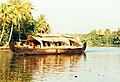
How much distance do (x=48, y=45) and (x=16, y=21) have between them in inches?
938

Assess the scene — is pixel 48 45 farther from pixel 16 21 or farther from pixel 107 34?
pixel 107 34

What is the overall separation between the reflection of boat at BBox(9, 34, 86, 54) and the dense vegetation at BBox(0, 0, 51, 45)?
60.2ft

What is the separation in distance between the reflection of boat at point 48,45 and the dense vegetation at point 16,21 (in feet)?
60.2

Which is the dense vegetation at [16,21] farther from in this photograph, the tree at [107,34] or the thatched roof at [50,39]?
the tree at [107,34]

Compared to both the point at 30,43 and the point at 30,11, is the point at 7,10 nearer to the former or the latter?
the point at 30,11

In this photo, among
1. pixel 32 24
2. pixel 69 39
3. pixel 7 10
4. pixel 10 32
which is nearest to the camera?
pixel 69 39

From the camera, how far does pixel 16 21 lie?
7456 centimetres

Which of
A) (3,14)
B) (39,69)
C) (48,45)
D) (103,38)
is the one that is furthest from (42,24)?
(39,69)

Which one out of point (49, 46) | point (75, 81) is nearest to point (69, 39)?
point (49, 46)

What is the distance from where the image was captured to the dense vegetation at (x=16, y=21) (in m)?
71.7

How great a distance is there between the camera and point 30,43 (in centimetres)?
5103

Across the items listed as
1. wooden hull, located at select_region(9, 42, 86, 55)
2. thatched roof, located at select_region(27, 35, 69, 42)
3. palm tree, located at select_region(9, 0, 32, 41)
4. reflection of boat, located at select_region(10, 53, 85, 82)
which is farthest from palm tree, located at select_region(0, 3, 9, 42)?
reflection of boat, located at select_region(10, 53, 85, 82)

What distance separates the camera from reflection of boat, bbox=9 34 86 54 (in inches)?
1918

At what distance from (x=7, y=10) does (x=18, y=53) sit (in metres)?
24.9
